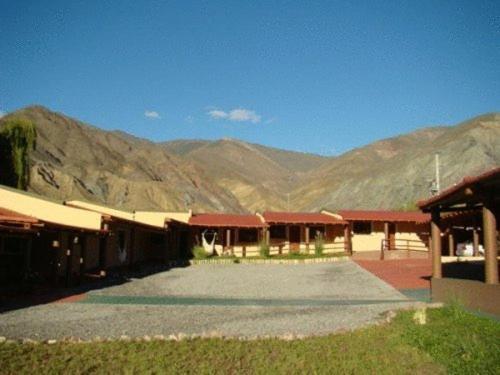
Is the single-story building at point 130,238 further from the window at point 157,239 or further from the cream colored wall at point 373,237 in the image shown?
the cream colored wall at point 373,237

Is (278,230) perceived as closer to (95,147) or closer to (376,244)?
(376,244)

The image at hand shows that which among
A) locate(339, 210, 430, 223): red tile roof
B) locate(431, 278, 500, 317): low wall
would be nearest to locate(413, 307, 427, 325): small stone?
locate(431, 278, 500, 317): low wall

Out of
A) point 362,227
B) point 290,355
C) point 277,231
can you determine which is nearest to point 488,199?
point 290,355

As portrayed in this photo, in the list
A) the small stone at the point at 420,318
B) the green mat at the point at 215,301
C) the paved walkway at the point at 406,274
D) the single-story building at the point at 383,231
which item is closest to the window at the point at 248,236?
the single-story building at the point at 383,231

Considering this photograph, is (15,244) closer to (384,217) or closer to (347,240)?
(347,240)

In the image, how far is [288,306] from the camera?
1480 centimetres

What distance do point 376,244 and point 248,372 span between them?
93.2ft

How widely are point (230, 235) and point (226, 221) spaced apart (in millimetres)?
1105

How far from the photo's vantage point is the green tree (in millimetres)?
36625

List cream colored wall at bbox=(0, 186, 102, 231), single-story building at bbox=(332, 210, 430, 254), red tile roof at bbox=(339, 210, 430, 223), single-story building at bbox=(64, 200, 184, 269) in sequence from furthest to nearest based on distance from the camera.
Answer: single-story building at bbox=(332, 210, 430, 254) → red tile roof at bbox=(339, 210, 430, 223) → single-story building at bbox=(64, 200, 184, 269) → cream colored wall at bbox=(0, 186, 102, 231)

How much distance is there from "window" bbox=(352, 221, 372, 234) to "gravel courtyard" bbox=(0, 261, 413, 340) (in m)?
11.7

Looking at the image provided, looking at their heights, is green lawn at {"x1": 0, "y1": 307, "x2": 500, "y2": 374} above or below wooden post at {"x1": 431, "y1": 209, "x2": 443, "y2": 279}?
below

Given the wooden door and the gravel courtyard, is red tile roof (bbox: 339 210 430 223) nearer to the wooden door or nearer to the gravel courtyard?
the wooden door

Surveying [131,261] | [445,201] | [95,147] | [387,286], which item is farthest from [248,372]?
[95,147]
